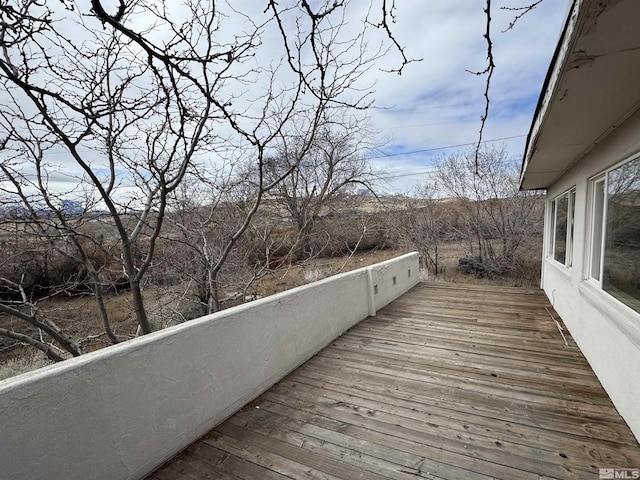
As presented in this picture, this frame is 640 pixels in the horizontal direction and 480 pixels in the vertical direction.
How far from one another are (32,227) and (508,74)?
15.9 ft

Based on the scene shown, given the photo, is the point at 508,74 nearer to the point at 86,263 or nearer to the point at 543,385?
the point at 543,385

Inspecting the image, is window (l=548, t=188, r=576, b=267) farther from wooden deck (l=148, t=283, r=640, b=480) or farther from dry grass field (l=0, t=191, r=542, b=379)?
dry grass field (l=0, t=191, r=542, b=379)

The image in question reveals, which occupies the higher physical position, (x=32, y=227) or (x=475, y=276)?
(x=32, y=227)

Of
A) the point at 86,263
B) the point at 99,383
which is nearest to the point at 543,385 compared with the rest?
the point at 99,383

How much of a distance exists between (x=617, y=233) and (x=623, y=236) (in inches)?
5.2

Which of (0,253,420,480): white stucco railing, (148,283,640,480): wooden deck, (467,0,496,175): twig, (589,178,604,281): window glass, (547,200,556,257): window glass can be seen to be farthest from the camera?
(547,200,556,257): window glass

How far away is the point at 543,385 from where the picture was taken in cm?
267

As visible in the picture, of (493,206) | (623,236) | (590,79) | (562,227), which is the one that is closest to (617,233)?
(623,236)

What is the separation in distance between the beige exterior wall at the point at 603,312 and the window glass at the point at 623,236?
0.28 ft

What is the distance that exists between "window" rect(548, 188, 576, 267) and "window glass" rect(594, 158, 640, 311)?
155 centimetres

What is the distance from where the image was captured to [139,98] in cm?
293

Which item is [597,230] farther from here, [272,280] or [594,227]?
[272,280]

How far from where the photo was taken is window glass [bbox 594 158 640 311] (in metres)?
2.26

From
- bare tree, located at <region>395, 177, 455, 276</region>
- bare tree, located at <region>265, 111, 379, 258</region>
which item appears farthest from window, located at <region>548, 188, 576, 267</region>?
bare tree, located at <region>265, 111, 379, 258</region>
